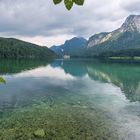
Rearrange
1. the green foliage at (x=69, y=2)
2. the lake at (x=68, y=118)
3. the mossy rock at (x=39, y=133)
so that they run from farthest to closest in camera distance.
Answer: the lake at (x=68, y=118) < the mossy rock at (x=39, y=133) < the green foliage at (x=69, y=2)

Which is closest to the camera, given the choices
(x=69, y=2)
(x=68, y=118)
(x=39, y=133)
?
(x=69, y=2)

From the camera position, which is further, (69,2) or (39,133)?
(39,133)

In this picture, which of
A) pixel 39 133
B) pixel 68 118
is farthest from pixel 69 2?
pixel 68 118

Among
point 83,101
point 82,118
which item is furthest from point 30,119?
point 83,101

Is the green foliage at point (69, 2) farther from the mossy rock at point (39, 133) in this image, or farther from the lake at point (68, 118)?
the mossy rock at point (39, 133)

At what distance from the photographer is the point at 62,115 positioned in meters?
40.0

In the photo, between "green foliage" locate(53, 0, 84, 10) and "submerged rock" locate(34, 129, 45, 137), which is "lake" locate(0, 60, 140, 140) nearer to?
"submerged rock" locate(34, 129, 45, 137)

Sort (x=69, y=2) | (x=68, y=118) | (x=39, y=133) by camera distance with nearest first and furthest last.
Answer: (x=69, y=2) < (x=39, y=133) < (x=68, y=118)

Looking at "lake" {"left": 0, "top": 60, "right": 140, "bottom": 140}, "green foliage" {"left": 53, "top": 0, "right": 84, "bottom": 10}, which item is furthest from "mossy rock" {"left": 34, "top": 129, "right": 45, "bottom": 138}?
"green foliage" {"left": 53, "top": 0, "right": 84, "bottom": 10}

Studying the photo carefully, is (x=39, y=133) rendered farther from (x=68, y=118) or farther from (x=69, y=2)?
(x=69, y=2)

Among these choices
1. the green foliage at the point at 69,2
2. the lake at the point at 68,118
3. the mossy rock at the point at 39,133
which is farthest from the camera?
the lake at the point at 68,118

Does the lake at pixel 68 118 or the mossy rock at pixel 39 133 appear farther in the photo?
the lake at pixel 68 118

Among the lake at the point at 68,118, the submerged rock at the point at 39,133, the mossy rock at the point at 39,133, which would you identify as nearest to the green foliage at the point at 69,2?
the lake at the point at 68,118

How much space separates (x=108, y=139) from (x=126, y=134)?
3.45m
